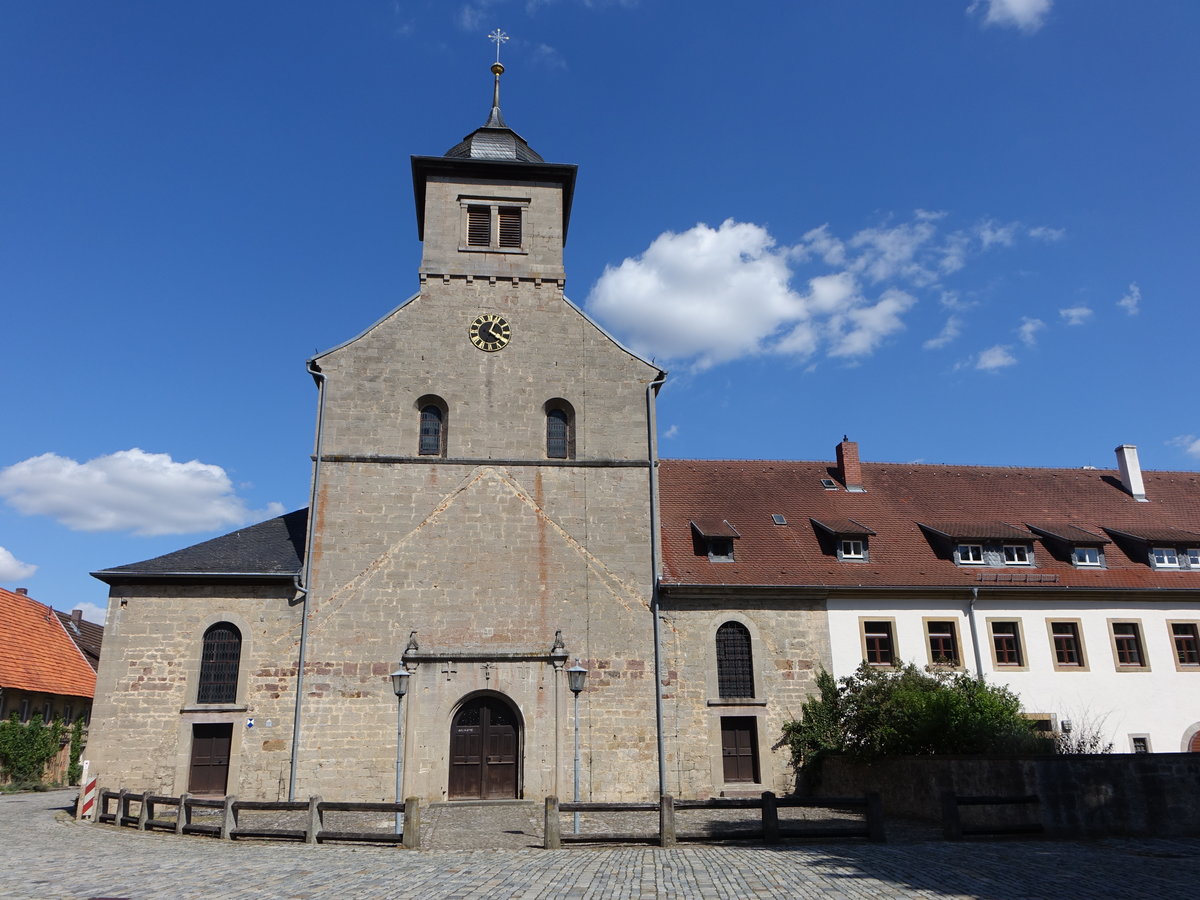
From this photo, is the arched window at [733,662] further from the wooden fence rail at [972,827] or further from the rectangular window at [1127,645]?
the rectangular window at [1127,645]

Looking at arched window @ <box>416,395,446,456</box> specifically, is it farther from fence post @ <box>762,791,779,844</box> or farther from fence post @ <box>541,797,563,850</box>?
fence post @ <box>762,791,779,844</box>

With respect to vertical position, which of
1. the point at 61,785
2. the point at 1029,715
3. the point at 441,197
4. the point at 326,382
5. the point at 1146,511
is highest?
the point at 441,197

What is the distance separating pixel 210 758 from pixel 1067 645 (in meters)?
21.2

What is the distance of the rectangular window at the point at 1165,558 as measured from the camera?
81.4 feet

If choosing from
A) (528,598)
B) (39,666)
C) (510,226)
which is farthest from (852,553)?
(39,666)

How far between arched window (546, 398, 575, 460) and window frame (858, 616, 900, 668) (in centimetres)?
855

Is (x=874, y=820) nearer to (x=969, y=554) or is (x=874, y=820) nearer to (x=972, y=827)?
(x=972, y=827)

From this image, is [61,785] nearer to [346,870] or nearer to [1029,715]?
[346,870]

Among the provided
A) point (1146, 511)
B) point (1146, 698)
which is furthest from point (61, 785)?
point (1146, 511)

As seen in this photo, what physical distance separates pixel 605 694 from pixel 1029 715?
421 inches

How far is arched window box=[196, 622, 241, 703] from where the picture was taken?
1964 cm

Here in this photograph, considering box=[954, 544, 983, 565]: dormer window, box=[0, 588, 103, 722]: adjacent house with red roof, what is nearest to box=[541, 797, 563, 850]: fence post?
box=[954, 544, 983, 565]: dormer window

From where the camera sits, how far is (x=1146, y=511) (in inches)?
1084

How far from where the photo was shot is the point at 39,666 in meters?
33.9
